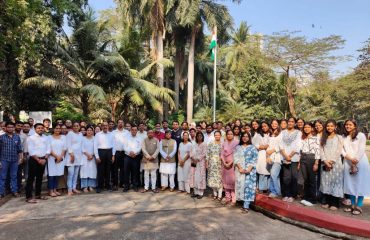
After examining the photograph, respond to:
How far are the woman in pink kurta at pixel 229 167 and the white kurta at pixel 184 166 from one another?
1.13 meters

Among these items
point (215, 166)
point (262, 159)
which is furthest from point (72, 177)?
point (262, 159)

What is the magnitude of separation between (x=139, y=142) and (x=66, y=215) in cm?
268

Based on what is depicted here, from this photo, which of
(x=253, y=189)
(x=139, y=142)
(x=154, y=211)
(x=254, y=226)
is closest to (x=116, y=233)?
(x=154, y=211)

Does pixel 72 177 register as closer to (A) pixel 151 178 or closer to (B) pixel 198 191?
(A) pixel 151 178

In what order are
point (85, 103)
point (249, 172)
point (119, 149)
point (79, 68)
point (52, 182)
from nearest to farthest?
point (249, 172) < point (52, 182) < point (119, 149) < point (79, 68) < point (85, 103)

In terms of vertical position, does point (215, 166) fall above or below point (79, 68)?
below

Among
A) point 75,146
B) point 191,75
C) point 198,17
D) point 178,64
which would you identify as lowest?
point 75,146

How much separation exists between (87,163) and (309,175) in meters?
4.97

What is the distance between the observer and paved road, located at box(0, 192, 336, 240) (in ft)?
17.6

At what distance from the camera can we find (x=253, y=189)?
260 inches

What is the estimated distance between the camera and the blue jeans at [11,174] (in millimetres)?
7512

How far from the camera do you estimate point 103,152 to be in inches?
331

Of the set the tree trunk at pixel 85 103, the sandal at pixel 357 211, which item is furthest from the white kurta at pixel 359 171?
→ the tree trunk at pixel 85 103

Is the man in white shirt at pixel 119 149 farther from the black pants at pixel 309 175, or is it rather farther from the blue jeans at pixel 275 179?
the black pants at pixel 309 175
